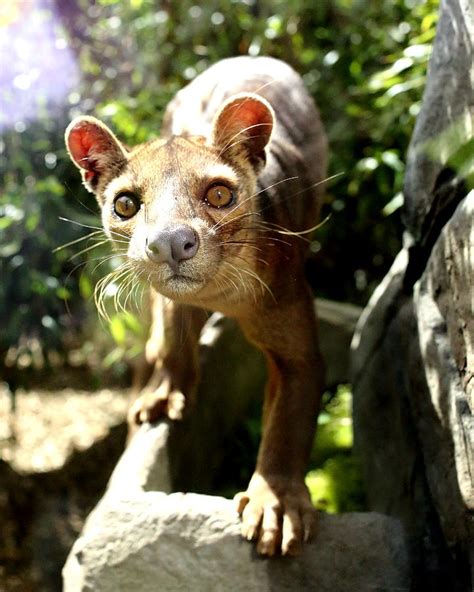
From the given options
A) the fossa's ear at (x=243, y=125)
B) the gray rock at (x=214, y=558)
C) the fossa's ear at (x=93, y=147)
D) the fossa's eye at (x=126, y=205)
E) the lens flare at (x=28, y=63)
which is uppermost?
the lens flare at (x=28, y=63)

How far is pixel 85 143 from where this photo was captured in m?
2.59

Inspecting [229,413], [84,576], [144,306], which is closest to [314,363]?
[144,306]

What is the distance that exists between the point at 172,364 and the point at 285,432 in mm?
914

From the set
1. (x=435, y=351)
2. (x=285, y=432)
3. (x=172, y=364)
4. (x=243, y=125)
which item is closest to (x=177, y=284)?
(x=243, y=125)

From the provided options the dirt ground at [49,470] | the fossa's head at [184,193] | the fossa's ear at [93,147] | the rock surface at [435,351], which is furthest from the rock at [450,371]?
the dirt ground at [49,470]

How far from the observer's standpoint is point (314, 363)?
2934mm

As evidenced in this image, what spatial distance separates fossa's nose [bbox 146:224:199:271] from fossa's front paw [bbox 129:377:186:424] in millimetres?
1395

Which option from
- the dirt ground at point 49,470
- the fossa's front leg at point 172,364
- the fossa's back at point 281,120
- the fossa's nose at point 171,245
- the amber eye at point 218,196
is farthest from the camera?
the dirt ground at point 49,470

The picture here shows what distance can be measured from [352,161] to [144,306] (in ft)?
7.16

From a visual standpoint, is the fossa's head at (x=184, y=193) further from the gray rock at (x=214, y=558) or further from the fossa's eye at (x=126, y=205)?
the gray rock at (x=214, y=558)

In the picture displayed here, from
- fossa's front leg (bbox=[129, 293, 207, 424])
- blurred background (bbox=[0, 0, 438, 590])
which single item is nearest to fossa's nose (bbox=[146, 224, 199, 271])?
fossa's front leg (bbox=[129, 293, 207, 424])

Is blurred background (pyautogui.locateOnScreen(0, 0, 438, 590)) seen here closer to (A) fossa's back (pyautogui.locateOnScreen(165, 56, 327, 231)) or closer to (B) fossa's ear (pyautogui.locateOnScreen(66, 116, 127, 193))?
(A) fossa's back (pyautogui.locateOnScreen(165, 56, 327, 231))

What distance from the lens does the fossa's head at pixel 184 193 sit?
2186 mm

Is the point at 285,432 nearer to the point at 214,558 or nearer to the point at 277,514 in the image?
the point at 277,514
